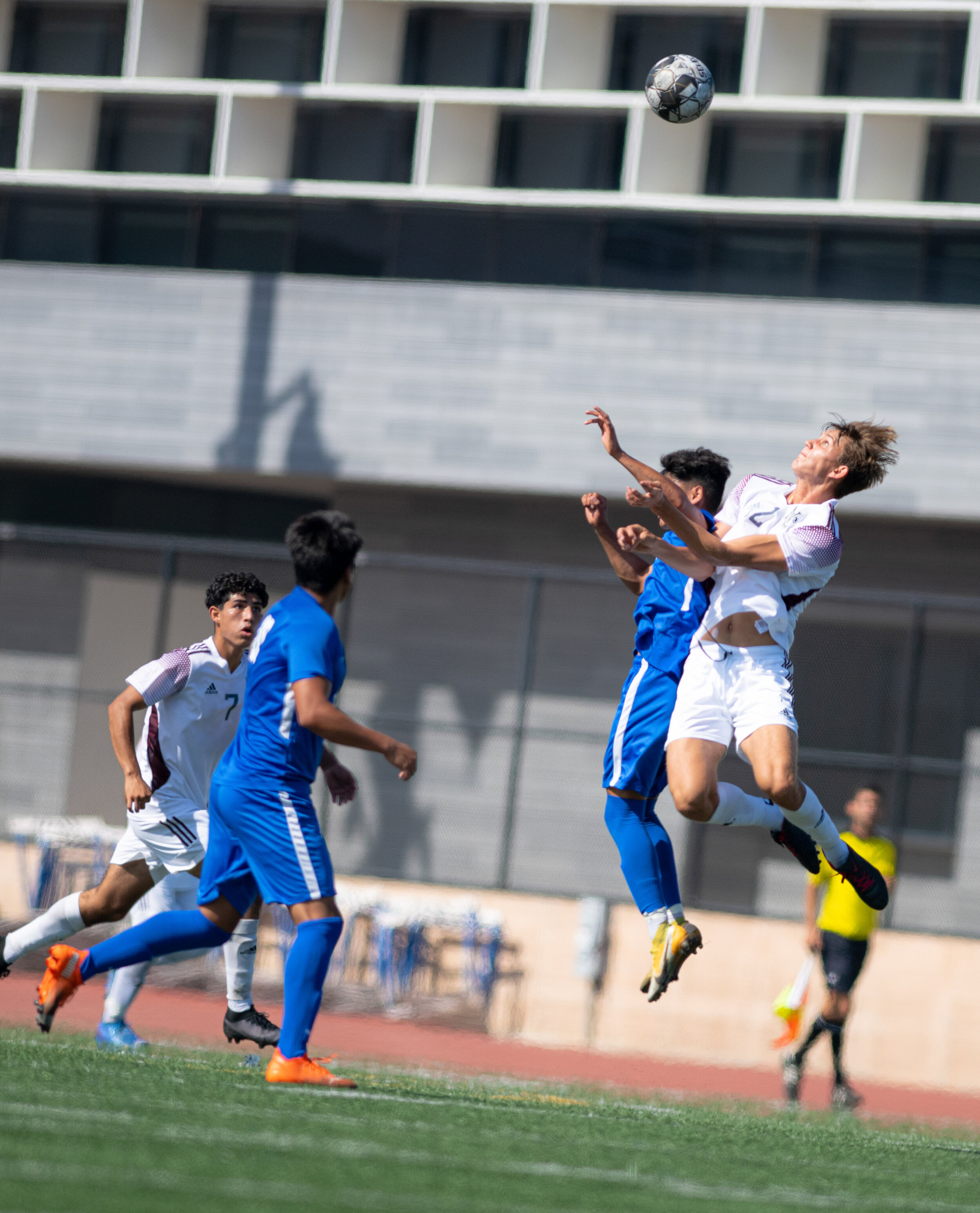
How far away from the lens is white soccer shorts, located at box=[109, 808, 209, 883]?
26.6ft

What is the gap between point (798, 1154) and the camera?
6.20 metres

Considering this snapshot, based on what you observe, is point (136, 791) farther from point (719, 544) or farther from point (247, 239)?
point (247, 239)

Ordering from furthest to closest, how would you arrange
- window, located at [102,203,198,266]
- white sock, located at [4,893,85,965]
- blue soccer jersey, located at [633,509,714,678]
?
window, located at [102,203,198,266] < white sock, located at [4,893,85,965] < blue soccer jersey, located at [633,509,714,678]

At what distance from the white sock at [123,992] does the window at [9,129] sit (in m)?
13.4

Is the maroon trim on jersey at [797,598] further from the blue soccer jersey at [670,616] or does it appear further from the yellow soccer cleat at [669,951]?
the yellow soccer cleat at [669,951]

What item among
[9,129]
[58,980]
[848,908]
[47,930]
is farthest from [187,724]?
[9,129]

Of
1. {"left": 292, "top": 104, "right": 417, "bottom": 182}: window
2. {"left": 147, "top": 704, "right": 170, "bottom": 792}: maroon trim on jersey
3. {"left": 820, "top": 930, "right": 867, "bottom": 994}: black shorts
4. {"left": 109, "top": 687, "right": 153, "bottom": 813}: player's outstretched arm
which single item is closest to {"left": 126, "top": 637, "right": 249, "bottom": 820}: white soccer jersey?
{"left": 147, "top": 704, "right": 170, "bottom": 792}: maroon trim on jersey

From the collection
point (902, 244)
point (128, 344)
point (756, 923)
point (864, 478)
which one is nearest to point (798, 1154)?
point (864, 478)

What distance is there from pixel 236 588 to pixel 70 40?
13.5 m

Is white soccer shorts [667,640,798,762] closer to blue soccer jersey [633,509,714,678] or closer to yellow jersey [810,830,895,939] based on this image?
blue soccer jersey [633,509,714,678]

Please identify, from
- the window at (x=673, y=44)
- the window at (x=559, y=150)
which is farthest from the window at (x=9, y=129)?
the window at (x=673, y=44)

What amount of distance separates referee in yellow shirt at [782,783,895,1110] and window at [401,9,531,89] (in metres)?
9.80

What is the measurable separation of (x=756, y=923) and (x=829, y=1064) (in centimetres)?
146

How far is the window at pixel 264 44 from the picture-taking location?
18844 mm
